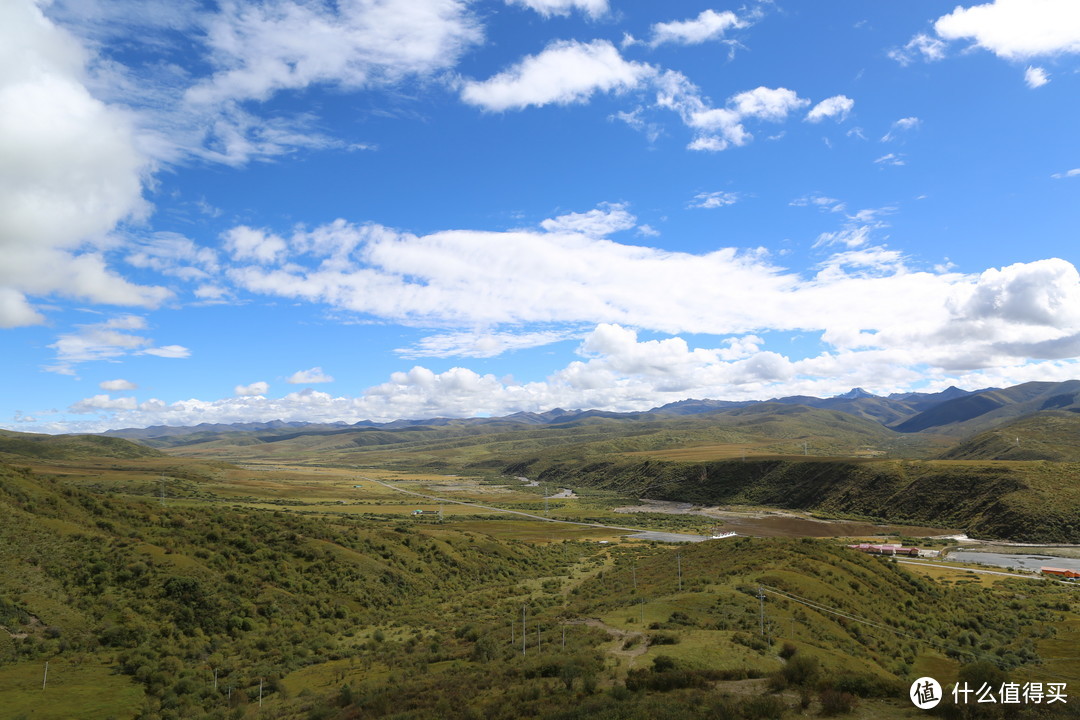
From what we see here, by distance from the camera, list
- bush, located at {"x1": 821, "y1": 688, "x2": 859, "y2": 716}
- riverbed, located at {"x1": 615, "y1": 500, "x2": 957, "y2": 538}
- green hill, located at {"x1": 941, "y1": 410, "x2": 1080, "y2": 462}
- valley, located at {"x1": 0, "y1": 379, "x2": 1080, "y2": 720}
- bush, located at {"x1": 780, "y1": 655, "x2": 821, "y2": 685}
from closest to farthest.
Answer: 1. bush, located at {"x1": 821, "y1": 688, "x2": 859, "y2": 716}
2. bush, located at {"x1": 780, "y1": 655, "x2": 821, "y2": 685}
3. valley, located at {"x1": 0, "y1": 379, "x2": 1080, "y2": 720}
4. riverbed, located at {"x1": 615, "y1": 500, "x2": 957, "y2": 538}
5. green hill, located at {"x1": 941, "y1": 410, "x2": 1080, "y2": 462}

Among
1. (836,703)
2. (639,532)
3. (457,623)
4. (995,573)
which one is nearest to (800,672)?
(836,703)

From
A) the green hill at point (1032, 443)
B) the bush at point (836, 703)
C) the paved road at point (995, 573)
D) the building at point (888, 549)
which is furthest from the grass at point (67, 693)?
the green hill at point (1032, 443)

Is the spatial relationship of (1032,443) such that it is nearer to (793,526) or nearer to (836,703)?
(793,526)

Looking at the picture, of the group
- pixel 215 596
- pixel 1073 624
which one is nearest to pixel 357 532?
pixel 215 596

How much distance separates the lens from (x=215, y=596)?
4006 centimetres

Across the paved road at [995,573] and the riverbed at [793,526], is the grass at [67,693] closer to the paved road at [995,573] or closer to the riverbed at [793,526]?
the paved road at [995,573]

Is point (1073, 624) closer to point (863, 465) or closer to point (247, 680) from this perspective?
point (247, 680)

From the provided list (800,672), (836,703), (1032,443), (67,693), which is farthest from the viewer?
(1032,443)

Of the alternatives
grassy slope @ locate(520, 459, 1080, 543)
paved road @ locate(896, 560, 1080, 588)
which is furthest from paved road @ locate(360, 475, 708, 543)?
grassy slope @ locate(520, 459, 1080, 543)

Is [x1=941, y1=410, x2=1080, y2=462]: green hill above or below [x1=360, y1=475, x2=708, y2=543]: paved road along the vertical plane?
above

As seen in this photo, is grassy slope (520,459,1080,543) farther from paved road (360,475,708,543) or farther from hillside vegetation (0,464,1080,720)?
hillside vegetation (0,464,1080,720)

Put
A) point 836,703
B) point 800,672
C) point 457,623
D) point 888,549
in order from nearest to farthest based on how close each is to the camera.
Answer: point 836,703 → point 800,672 → point 457,623 → point 888,549

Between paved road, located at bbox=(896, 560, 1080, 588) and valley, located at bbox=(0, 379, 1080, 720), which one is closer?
valley, located at bbox=(0, 379, 1080, 720)

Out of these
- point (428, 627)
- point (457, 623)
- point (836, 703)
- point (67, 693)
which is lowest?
point (457, 623)
